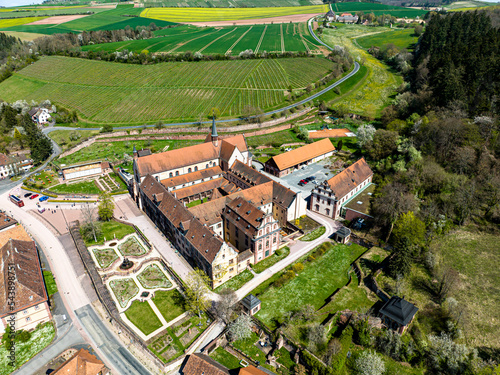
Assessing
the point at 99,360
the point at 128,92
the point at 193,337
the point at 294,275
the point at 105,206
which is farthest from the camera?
the point at 128,92

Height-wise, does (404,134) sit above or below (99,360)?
above

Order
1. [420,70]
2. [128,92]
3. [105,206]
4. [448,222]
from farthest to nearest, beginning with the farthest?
[128,92]
[420,70]
[105,206]
[448,222]

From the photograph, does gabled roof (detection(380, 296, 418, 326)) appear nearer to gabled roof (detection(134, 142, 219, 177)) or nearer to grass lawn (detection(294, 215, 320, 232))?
grass lawn (detection(294, 215, 320, 232))

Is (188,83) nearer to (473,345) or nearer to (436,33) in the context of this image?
(436,33)

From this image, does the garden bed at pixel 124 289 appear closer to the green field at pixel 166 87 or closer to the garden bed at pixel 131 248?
the garden bed at pixel 131 248

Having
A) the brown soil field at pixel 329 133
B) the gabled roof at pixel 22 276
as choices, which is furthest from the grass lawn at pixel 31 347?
the brown soil field at pixel 329 133

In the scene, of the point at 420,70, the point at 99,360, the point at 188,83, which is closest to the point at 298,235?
the point at 99,360

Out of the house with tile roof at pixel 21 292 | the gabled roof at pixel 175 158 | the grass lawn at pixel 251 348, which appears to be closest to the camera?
the grass lawn at pixel 251 348
